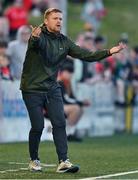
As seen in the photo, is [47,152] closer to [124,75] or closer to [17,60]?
[17,60]

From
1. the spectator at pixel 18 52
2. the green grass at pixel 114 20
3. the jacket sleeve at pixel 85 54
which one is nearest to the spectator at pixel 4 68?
the spectator at pixel 18 52

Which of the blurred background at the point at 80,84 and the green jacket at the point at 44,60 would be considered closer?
the green jacket at the point at 44,60

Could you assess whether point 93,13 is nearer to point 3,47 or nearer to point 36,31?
point 3,47

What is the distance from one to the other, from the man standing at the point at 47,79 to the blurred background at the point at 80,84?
5914 millimetres

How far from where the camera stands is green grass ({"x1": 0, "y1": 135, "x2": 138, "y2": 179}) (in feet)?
40.0

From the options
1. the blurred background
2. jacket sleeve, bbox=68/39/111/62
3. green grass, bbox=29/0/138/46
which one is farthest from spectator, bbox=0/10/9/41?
green grass, bbox=29/0/138/46

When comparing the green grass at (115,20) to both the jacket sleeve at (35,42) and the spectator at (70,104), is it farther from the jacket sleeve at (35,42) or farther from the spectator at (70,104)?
the jacket sleeve at (35,42)

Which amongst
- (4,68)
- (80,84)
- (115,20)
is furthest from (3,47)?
(115,20)

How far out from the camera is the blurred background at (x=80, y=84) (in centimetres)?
1884

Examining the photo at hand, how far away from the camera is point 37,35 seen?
40.0ft

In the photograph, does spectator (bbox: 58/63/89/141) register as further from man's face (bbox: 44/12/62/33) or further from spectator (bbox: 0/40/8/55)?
man's face (bbox: 44/12/62/33)

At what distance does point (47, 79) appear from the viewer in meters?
12.6

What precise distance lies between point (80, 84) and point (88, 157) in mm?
6412

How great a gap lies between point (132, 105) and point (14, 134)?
19.3ft
